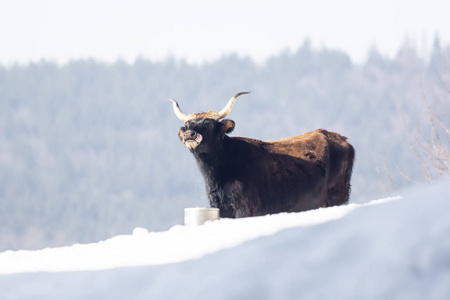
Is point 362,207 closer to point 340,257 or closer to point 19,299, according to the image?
point 340,257

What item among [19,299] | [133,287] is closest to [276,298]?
[133,287]

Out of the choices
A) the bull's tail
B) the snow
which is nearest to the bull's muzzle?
the bull's tail

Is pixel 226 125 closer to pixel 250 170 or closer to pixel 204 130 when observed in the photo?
pixel 204 130

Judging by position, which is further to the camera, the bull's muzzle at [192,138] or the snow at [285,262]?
the bull's muzzle at [192,138]

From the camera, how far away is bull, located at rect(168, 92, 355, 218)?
700cm

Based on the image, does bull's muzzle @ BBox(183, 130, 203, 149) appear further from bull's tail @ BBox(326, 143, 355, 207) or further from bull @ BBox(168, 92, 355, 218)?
bull's tail @ BBox(326, 143, 355, 207)

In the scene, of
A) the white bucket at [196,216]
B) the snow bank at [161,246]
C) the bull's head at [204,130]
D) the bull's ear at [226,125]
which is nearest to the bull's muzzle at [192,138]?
the bull's head at [204,130]

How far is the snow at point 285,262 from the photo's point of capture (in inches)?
101

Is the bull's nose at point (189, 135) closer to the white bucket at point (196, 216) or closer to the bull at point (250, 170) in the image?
the bull at point (250, 170)

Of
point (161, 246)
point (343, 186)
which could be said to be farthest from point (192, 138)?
point (161, 246)

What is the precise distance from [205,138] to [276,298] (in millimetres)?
4516

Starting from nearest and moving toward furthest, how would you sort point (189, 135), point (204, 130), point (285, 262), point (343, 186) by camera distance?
point (285, 262) → point (189, 135) → point (204, 130) → point (343, 186)

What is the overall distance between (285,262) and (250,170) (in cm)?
442

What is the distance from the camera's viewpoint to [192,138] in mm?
6812
